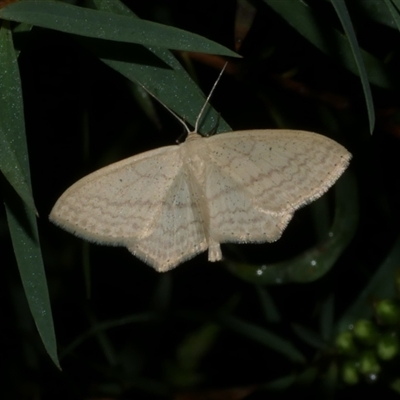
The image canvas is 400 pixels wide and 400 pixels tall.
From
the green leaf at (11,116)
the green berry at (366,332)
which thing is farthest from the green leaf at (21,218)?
the green berry at (366,332)

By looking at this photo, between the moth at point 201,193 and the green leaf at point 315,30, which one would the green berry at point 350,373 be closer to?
the moth at point 201,193

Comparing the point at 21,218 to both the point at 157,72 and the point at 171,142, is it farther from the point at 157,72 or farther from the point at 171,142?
the point at 171,142

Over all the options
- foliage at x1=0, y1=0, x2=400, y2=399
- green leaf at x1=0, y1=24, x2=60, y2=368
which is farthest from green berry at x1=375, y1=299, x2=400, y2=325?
green leaf at x1=0, y1=24, x2=60, y2=368

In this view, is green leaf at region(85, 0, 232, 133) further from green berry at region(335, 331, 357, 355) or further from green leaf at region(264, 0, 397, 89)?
Result: green berry at region(335, 331, 357, 355)

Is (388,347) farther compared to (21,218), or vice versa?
(388,347)

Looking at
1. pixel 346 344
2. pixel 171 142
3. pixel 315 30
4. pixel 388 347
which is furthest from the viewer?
pixel 171 142

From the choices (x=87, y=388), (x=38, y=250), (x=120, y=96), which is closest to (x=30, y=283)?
(x=38, y=250)

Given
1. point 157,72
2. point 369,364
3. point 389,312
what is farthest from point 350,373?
point 157,72
